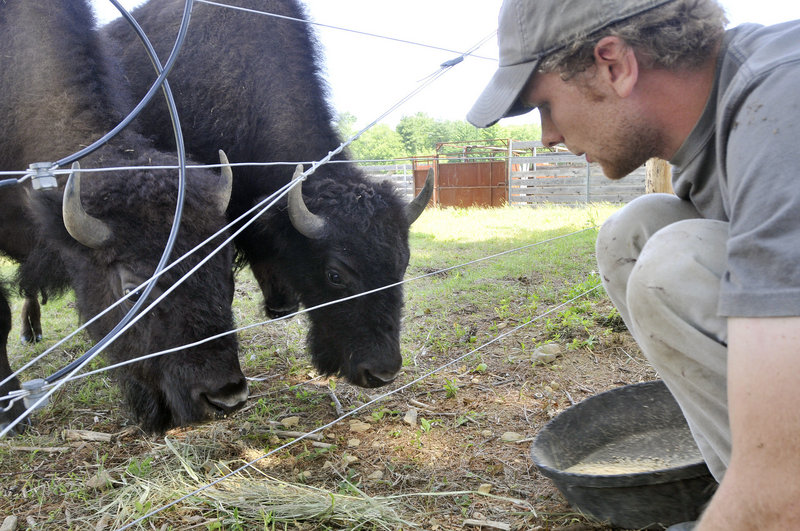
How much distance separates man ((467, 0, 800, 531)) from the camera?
1.13 m

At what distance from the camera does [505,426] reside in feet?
10.4

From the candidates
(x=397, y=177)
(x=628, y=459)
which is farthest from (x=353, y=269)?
(x=397, y=177)

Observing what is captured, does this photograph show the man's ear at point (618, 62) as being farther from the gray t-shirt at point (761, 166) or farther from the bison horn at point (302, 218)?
the bison horn at point (302, 218)

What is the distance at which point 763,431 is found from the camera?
113cm

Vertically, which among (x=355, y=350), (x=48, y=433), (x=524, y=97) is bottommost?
(x=48, y=433)

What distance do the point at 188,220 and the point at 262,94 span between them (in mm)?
1756

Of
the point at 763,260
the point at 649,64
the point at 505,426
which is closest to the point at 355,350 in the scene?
the point at 505,426

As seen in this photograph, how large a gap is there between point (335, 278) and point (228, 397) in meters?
1.10

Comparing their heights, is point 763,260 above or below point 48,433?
above

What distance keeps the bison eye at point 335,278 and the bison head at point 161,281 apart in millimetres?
785

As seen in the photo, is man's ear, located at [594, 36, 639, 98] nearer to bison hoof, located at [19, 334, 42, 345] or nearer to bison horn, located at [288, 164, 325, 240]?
bison horn, located at [288, 164, 325, 240]

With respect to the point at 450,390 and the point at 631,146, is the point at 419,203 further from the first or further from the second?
the point at 631,146

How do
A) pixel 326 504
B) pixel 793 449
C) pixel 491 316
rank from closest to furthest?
pixel 793 449
pixel 326 504
pixel 491 316

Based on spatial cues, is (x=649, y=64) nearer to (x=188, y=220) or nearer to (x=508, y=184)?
(x=188, y=220)
